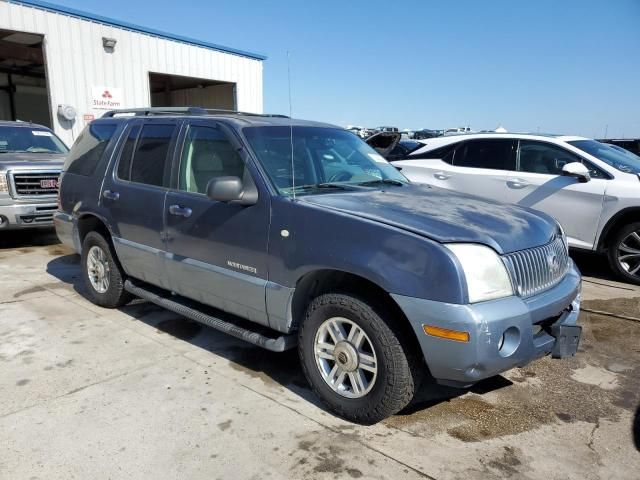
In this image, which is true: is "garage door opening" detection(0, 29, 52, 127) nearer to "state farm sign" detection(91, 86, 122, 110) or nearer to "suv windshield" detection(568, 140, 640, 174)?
"state farm sign" detection(91, 86, 122, 110)

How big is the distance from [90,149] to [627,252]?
6066 millimetres

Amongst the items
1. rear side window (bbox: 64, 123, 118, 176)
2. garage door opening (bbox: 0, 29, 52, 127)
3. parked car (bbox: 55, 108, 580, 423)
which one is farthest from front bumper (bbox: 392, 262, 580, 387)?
garage door opening (bbox: 0, 29, 52, 127)

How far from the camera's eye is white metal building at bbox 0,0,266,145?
11961mm

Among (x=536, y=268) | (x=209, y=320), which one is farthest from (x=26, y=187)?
(x=536, y=268)

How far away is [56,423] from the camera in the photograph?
3055 mm

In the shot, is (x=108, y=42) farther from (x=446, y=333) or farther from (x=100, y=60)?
(x=446, y=333)

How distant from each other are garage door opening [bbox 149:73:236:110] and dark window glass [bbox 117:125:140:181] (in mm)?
13631

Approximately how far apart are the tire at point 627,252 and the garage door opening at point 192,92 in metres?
14.2

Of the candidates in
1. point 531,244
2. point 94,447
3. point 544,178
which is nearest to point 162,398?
point 94,447

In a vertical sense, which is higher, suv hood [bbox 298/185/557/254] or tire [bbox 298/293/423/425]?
suv hood [bbox 298/185/557/254]

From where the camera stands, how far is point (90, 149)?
518cm

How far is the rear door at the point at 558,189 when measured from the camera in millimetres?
6152

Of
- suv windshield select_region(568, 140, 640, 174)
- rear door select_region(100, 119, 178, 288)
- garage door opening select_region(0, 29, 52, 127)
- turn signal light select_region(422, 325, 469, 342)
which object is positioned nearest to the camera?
turn signal light select_region(422, 325, 469, 342)

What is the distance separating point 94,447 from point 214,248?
146cm
